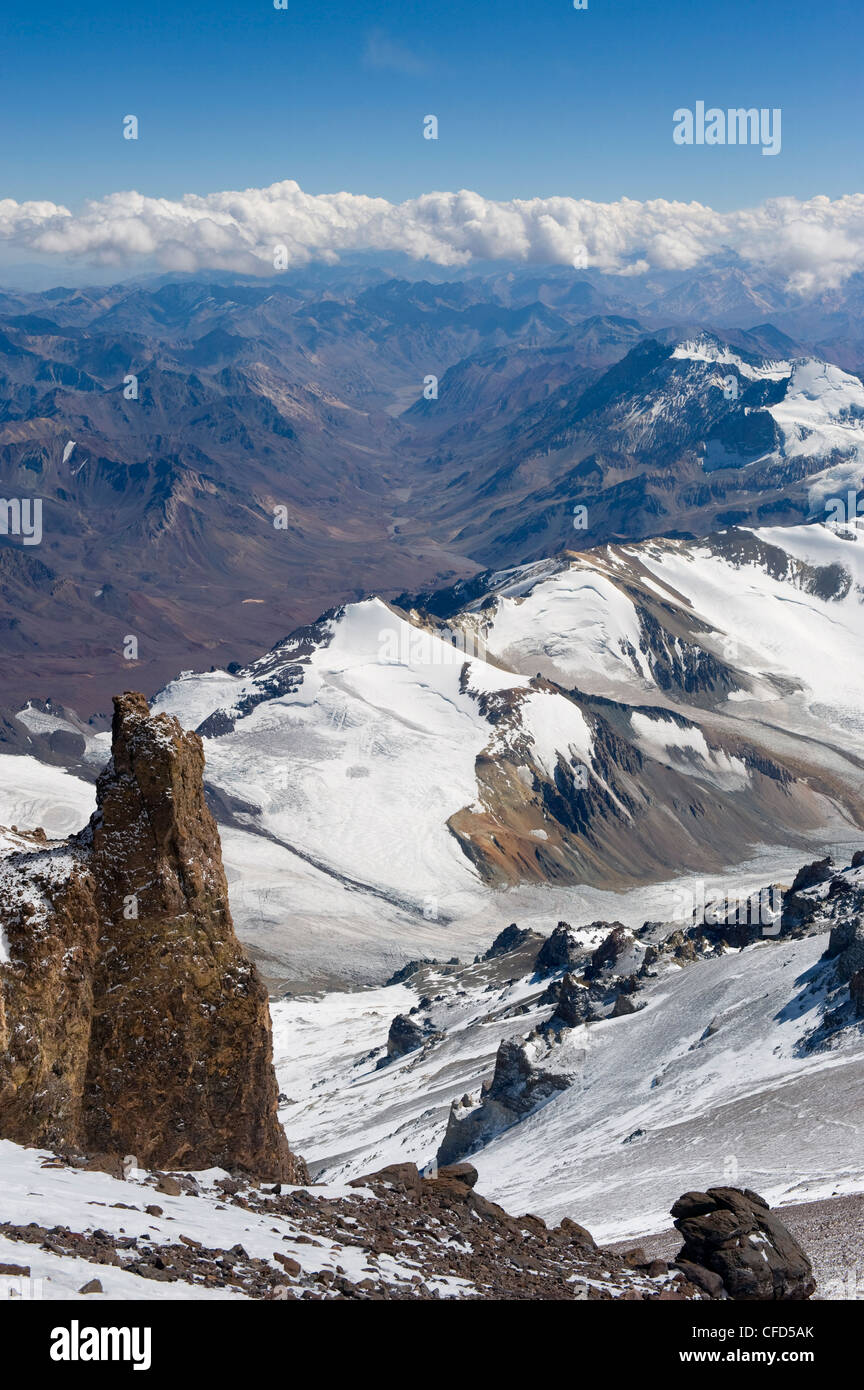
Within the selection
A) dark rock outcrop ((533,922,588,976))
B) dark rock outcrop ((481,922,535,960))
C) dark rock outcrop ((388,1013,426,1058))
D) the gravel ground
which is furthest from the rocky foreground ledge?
dark rock outcrop ((481,922,535,960))

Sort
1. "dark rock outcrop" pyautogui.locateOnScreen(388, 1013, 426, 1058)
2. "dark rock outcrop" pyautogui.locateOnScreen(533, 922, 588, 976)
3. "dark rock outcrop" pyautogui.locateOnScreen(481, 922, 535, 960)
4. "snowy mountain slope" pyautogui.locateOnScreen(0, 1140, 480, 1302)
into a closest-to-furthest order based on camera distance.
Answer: "snowy mountain slope" pyautogui.locateOnScreen(0, 1140, 480, 1302), "dark rock outcrop" pyautogui.locateOnScreen(388, 1013, 426, 1058), "dark rock outcrop" pyautogui.locateOnScreen(533, 922, 588, 976), "dark rock outcrop" pyautogui.locateOnScreen(481, 922, 535, 960)

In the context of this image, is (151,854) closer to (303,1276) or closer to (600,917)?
(303,1276)

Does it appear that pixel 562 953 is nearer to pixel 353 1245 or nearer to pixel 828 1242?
pixel 828 1242

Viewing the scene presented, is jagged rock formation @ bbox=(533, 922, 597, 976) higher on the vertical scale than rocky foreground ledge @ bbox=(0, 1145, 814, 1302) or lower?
lower

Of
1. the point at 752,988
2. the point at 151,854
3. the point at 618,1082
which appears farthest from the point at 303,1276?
the point at 752,988

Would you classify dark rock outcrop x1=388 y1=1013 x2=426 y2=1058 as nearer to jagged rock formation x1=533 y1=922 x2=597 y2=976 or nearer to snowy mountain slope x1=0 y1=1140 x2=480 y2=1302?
jagged rock formation x1=533 y1=922 x2=597 y2=976

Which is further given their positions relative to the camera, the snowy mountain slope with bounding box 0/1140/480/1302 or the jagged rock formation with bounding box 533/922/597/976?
the jagged rock formation with bounding box 533/922/597/976
